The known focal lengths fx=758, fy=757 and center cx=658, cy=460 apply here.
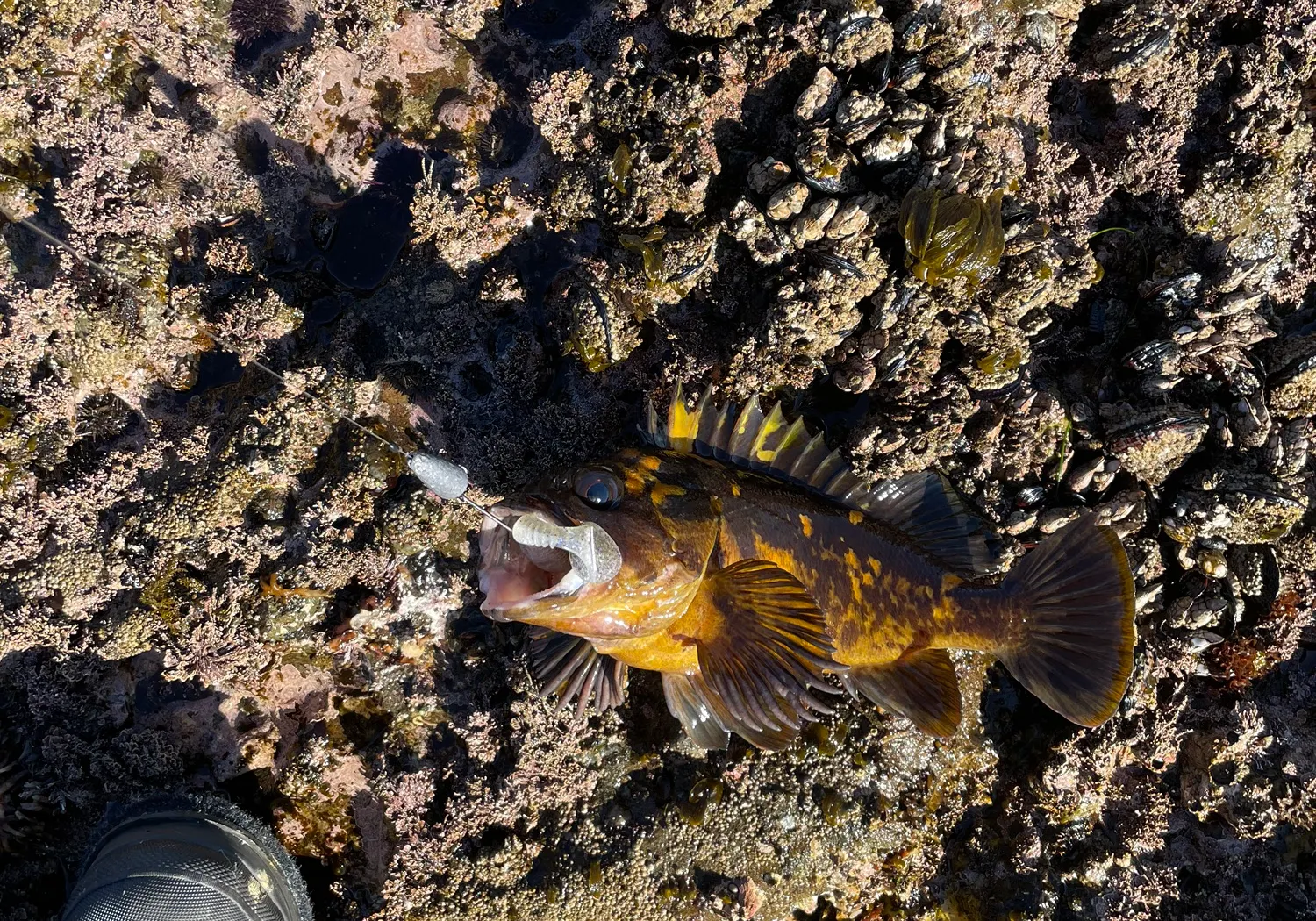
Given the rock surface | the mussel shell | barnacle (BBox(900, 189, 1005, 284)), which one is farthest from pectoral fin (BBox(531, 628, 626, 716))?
the mussel shell

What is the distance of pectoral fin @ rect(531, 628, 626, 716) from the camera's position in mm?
3838

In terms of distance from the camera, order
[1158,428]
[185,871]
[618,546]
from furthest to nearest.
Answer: [185,871]
[1158,428]
[618,546]

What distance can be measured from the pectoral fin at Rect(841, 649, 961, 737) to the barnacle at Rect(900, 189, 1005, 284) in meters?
1.86

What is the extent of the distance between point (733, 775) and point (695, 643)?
1.01m

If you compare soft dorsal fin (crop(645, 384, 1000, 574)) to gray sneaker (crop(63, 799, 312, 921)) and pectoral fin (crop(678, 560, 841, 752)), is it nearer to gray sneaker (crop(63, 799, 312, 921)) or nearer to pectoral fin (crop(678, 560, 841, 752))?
pectoral fin (crop(678, 560, 841, 752))

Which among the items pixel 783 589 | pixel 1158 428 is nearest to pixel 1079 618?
pixel 1158 428

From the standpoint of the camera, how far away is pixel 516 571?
2934 millimetres

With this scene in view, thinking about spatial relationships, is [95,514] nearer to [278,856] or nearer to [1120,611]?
[278,856]

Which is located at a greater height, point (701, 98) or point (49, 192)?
point (701, 98)

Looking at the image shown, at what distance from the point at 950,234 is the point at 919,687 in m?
2.18

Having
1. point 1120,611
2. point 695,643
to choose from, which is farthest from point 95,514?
point 1120,611

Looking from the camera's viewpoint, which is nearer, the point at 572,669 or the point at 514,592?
the point at 514,592

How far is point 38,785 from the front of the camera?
4.15 metres

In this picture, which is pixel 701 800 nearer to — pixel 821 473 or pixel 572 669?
pixel 572 669
